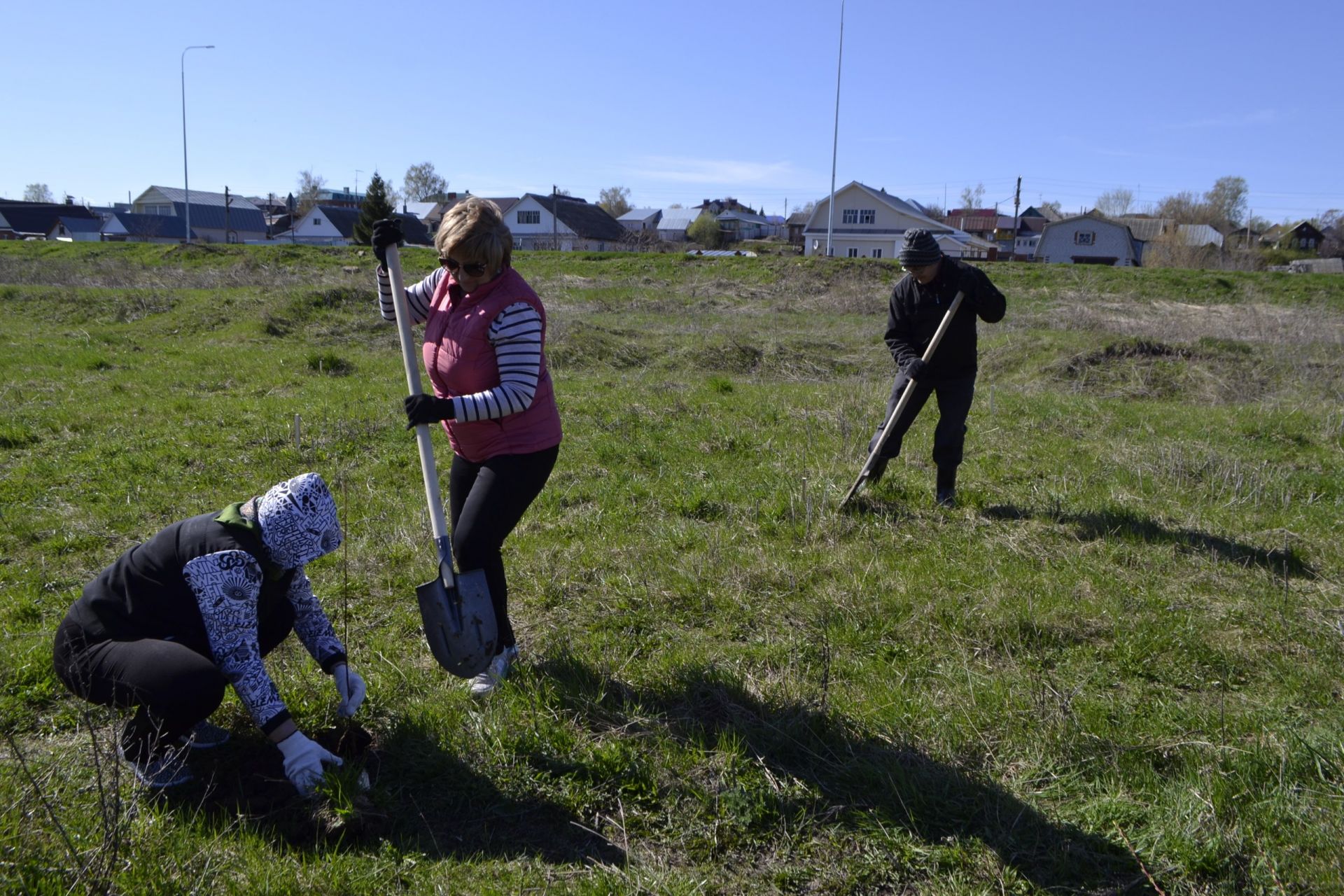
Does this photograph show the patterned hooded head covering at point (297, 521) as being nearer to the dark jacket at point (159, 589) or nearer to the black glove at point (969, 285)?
the dark jacket at point (159, 589)

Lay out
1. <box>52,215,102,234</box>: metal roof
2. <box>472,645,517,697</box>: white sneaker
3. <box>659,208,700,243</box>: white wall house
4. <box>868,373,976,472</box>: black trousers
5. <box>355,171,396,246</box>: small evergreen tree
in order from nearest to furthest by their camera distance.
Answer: <box>472,645,517,697</box>: white sneaker → <box>868,373,976,472</box>: black trousers → <box>355,171,396,246</box>: small evergreen tree → <box>52,215,102,234</box>: metal roof → <box>659,208,700,243</box>: white wall house

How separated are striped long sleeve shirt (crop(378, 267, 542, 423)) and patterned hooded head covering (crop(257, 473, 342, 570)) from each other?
0.62 metres

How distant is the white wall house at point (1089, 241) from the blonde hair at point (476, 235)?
201ft

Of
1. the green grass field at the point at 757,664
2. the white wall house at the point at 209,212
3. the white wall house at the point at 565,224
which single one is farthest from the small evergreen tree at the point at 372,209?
the green grass field at the point at 757,664

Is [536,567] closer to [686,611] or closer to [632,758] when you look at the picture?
[686,611]

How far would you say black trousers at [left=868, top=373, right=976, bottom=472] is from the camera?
616 centimetres

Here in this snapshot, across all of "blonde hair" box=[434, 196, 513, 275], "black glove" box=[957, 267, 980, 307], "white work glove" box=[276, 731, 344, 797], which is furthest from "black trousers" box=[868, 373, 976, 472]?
"white work glove" box=[276, 731, 344, 797]

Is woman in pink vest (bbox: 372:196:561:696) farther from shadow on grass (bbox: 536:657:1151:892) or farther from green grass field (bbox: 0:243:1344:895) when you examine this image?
green grass field (bbox: 0:243:1344:895)

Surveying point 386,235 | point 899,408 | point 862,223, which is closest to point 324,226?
point 862,223

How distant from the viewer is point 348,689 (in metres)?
3.40

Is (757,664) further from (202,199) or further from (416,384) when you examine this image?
(202,199)

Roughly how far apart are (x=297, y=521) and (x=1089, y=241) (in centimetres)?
6531

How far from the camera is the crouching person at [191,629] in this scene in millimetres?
2904

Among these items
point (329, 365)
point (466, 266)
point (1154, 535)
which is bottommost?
point (1154, 535)
